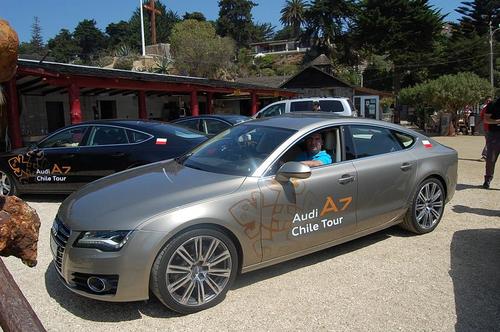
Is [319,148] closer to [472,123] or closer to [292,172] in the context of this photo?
[292,172]

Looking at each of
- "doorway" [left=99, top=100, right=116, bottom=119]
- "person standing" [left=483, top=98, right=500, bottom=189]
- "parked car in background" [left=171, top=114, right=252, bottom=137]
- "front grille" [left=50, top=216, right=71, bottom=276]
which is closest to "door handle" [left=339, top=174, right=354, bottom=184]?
"front grille" [left=50, top=216, right=71, bottom=276]

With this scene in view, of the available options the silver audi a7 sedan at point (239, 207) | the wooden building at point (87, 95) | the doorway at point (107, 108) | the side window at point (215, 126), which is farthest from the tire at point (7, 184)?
the doorway at point (107, 108)

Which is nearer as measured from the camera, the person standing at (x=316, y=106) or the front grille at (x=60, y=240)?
the front grille at (x=60, y=240)

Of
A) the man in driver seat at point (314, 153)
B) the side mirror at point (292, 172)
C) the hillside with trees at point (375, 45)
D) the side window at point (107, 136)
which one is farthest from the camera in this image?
the hillside with trees at point (375, 45)

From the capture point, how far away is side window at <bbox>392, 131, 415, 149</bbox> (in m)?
5.45

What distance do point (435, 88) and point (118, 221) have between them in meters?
26.0

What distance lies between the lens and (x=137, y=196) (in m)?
3.80

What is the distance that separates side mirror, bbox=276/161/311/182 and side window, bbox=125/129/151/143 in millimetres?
4042

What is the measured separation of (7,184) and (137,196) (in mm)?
5376

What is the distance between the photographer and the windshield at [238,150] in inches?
168

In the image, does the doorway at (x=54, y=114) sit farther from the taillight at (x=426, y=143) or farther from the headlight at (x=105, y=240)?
the headlight at (x=105, y=240)

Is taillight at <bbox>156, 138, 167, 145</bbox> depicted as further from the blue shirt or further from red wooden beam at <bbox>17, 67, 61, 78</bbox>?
red wooden beam at <bbox>17, 67, 61, 78</bbox>

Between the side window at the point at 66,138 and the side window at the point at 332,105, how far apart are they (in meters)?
10.2

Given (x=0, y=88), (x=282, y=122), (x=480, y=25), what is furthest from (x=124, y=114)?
(x=480, y=25)
